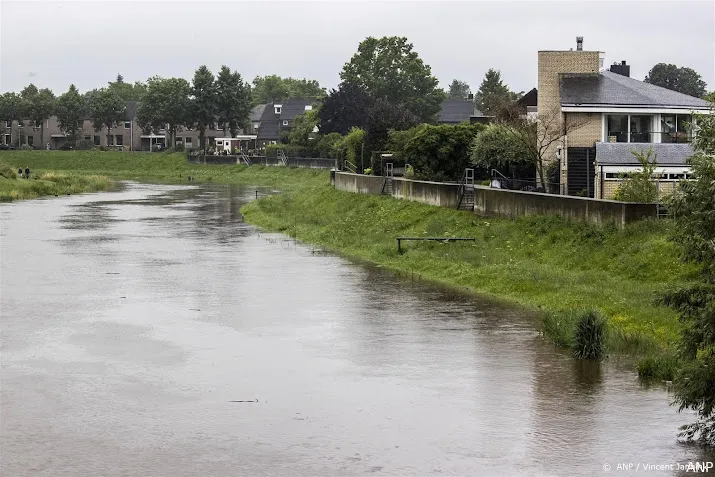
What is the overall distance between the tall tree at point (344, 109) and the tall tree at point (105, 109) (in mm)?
59940

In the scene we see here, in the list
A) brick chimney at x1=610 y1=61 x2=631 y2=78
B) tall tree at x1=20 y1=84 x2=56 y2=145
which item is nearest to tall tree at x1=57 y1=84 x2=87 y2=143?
tall tree at x1=20 y1=84 x2=56 y2=145

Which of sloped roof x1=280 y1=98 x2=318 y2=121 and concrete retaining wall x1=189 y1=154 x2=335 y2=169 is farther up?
sloped roof x1=280 y1=98 x2=318 y2=121

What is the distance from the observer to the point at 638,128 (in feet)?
191

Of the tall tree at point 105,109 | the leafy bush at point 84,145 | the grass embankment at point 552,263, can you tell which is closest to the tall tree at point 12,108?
the tall tree at point 105,109

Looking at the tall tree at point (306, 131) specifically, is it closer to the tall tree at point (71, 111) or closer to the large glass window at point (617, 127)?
the tall tree at point (71, 111)

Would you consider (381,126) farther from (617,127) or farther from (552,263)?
(552,263)

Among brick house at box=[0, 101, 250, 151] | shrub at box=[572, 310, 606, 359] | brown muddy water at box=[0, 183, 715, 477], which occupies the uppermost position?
brick house at box=[0, 101, 250, 151]

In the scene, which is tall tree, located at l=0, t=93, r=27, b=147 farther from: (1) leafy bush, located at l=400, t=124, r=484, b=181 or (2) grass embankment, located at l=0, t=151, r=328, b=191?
(1) leafy bush, located at l=400, t=124, r=484, b=181

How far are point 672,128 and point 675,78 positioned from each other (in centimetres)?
12667

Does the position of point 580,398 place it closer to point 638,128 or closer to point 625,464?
point 625,464

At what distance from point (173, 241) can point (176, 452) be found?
114 ft

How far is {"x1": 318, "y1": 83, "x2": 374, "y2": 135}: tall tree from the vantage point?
4737 inches

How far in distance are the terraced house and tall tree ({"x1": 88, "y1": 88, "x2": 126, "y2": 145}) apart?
124m

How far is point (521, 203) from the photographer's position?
42.1m
